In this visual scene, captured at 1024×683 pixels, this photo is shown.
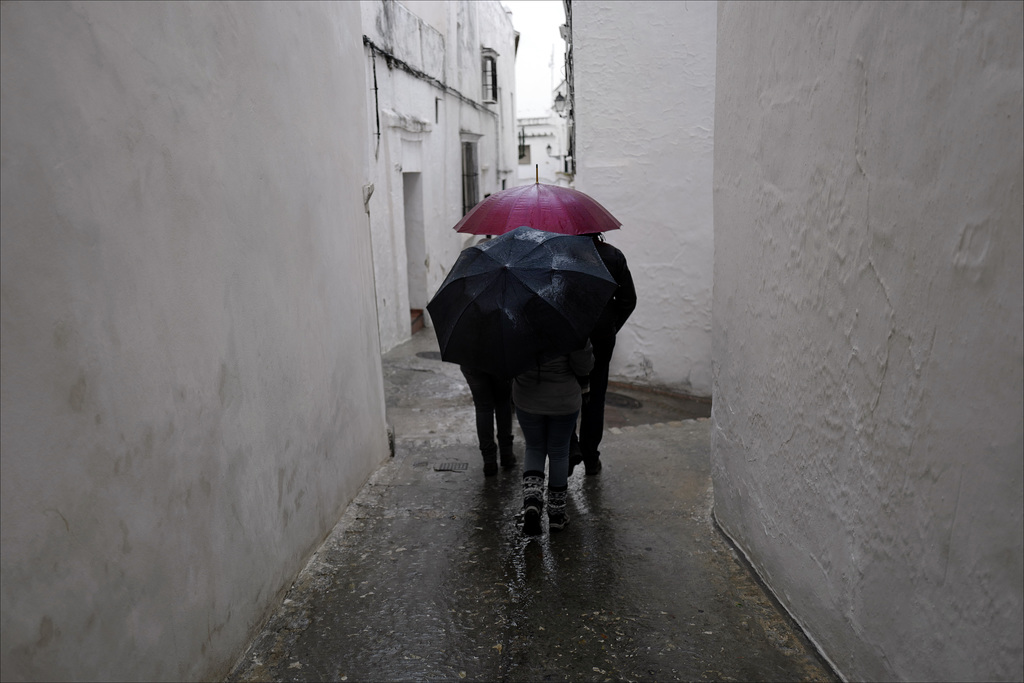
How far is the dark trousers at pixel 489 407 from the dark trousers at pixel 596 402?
47 centimetres

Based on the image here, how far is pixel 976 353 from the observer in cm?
→ 185

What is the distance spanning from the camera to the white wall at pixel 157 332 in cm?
190

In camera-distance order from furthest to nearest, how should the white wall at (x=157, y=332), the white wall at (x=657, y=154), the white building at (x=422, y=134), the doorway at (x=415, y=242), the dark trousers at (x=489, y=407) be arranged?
the doorway at (x=415, y=242), the white building at (x=422, y=134), the white wall at (x=657, y=154), the dark trousers at (x=489, y=407), the white wall at (x=157, y=332)

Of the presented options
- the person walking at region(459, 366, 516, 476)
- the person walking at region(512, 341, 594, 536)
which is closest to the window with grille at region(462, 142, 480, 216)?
the person walking at region(459, 366, 516, 476)

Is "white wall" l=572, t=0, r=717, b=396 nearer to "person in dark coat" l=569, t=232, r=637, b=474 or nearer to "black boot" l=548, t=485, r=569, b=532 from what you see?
"person in dark coat" l=569, t=232, r=637, b=474

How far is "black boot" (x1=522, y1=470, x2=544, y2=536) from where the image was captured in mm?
4070

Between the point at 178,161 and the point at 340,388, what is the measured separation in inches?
78.2

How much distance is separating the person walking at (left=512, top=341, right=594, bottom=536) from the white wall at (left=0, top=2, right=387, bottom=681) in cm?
100

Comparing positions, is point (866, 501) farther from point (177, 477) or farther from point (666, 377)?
point (666, 377)

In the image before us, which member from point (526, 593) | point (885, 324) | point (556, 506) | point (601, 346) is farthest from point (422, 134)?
point (885, 324)

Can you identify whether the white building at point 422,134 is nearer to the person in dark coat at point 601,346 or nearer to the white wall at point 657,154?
the person in dark coat at point 601,346

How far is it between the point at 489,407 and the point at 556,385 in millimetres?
1005

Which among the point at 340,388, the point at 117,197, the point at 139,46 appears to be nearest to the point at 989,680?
the point at 117,197

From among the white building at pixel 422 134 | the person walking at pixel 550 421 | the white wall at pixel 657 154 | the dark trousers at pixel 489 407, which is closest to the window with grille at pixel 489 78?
the white building at pixel 422 134
